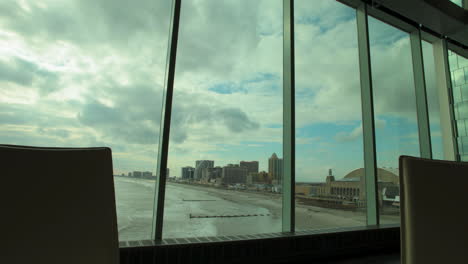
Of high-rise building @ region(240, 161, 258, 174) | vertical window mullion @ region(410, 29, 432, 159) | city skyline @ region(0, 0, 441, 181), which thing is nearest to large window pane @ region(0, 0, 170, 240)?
city skyline @ region(0, 0, 441, 181)

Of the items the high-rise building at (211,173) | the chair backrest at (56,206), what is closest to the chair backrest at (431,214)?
the chair backrest at (56,206)

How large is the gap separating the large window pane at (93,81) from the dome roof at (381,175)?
7.42ft

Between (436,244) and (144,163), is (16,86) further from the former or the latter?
(436,244)

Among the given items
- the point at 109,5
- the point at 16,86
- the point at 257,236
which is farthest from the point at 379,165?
the point at 16,86

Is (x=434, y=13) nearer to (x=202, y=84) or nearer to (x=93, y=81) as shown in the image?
(x=202, y=84)

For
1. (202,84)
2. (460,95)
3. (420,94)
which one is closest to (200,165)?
(202,84)

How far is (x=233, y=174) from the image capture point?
8.93ft

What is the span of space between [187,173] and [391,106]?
9.19 ft

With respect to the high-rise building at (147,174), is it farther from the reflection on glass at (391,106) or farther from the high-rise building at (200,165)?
the reflection on glass at (391,106)

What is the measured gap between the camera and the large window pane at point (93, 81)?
1946 millimetres

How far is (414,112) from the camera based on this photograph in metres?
3.76

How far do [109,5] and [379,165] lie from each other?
3305mm

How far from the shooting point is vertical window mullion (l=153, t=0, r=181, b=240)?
2.07 meters

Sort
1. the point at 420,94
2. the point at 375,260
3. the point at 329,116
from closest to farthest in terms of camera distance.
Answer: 1. the point at 375,260
2. the point at 329,116
3. the point at 420,94
